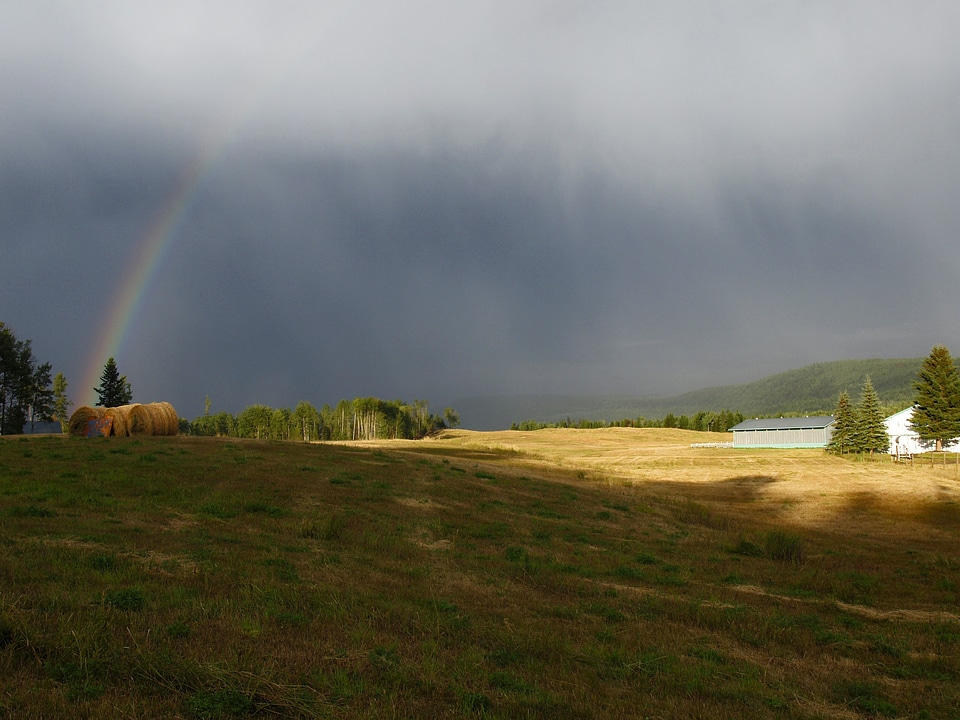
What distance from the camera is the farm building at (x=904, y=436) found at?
9111cm

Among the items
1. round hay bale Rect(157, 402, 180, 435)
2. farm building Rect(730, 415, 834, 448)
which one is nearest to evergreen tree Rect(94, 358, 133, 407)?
round hay bale Rect(157, 402, 180, 435)

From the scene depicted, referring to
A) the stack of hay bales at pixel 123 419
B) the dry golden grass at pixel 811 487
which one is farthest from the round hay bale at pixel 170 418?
the dry golden grass at pixel 811 487

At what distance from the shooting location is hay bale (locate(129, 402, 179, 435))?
144ft

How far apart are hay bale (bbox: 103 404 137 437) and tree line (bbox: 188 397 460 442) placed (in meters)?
93.3

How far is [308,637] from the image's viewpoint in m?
8.52

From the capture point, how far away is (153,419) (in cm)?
4509

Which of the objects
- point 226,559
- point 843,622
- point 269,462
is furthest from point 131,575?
point 269,462

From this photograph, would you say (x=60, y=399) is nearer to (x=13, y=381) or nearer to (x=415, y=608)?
(x=13, y=381)

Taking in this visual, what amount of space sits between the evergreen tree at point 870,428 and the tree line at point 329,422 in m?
106

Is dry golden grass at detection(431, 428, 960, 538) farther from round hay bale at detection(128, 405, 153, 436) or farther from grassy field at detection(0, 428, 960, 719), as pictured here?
round hay bale at detection(128, 405, 153, 436)

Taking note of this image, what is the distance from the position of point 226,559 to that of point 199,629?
4.11 metres

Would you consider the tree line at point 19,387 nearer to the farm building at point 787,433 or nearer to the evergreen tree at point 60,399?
the evergreen tree at point 60,399

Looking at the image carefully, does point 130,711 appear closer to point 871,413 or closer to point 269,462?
point 269,462

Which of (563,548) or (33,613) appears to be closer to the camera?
(33,613)
